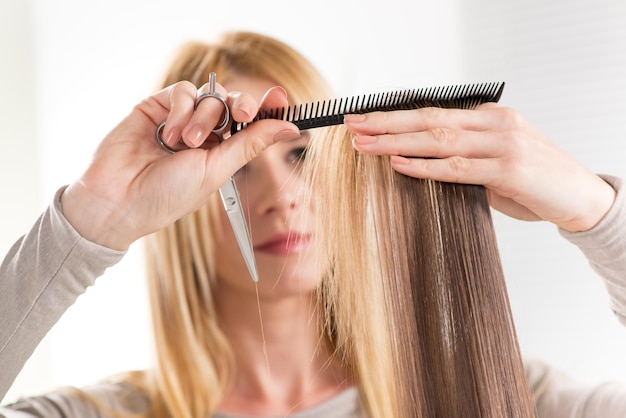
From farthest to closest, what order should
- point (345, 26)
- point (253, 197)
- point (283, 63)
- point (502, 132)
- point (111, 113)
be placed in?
point (111, 113)
point (345, 26)
point (283, 63)
point (253, 197)
point (502, 132)

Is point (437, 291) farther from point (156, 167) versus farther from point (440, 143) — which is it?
Answer: point (156, 167)

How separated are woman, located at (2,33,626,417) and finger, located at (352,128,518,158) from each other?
61 millimetres

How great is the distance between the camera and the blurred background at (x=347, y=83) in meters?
2.07

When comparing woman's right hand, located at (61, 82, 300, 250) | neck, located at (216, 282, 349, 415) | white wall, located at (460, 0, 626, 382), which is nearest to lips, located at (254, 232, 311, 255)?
neck, located at (216, 282, 349, 415)

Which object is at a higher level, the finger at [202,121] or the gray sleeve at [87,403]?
the finger at [202,121]

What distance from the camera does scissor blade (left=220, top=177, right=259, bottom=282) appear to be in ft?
3.48

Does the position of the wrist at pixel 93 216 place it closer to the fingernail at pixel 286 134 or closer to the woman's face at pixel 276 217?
the fingernail at pixel 286 134

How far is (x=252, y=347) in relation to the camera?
1.79 metres

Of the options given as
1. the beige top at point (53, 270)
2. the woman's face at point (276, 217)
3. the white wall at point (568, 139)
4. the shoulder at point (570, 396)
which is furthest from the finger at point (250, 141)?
the white wall at point (568, 139)

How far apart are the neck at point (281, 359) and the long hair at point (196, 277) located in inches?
2.2

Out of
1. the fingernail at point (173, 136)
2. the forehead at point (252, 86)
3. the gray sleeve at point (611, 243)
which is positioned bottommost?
the gray sleeve at point (611, 243)

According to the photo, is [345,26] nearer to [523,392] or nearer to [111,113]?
[111,113]

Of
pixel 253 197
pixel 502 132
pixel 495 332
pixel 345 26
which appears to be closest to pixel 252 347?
pixel 253 197

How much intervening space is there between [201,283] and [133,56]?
3.73ft
